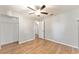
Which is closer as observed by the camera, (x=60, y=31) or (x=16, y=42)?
(x=16, y=42)

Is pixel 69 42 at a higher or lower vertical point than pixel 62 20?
lower

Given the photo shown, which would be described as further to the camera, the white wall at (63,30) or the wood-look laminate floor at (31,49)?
the white wall at (63,30)

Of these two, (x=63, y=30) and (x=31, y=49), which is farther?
(x=63, y=30)

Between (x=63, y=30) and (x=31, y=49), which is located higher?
(x=63, y=30)

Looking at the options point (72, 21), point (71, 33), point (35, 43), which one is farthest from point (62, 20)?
point (35, 43)

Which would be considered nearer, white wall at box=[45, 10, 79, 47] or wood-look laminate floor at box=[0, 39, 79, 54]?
wood-look laminate floor at box=[0, 39, 79, 54]

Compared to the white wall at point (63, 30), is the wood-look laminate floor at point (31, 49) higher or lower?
lower

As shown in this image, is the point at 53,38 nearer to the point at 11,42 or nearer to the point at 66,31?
the point at 66,31

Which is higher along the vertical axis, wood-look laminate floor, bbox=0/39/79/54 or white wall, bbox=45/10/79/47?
white wall, bbox=45/10/79/47
